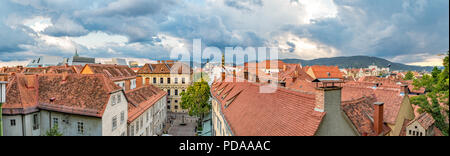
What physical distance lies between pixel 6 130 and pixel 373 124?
2221 centimetres

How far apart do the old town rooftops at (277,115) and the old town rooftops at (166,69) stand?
3638cm

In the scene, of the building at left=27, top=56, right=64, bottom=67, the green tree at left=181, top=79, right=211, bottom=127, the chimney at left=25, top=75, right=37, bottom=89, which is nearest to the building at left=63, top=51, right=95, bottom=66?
the building at left=27, top=56, right=64, bottom=67

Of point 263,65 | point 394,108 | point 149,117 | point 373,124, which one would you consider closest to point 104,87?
point 149,117

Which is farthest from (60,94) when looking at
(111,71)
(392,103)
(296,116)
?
(392,103)

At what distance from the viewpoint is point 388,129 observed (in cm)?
1116

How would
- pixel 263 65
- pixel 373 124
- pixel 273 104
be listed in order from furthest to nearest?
pixel 263 65
pixel 273 104
pixel 373 124

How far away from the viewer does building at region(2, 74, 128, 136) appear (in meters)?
14.0

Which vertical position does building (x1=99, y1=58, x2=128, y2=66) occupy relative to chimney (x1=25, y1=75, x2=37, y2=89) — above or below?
above

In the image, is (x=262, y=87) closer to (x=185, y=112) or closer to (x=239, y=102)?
(x=239, y=102)

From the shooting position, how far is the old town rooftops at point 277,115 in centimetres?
873

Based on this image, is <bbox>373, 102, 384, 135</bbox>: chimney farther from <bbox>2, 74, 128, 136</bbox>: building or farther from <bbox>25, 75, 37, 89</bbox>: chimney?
<bbox>25, 75, 37, 89</bbox>: chimney

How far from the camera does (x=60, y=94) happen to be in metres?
15.6

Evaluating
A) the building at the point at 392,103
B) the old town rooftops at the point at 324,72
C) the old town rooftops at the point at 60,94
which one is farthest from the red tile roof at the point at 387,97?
the old town rooftops at the point at 324,72

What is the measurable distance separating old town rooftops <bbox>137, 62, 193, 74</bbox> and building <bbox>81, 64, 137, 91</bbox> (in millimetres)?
8031
